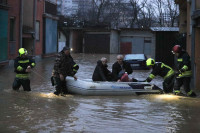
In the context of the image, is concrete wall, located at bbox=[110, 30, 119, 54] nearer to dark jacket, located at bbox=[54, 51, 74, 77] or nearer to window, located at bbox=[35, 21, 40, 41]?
window, located at bbox=[35, 21, 40, 41]

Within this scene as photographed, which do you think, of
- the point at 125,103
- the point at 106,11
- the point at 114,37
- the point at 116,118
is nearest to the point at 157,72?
the point at 125,103

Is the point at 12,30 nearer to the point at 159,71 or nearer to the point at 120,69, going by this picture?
the point at 120,69

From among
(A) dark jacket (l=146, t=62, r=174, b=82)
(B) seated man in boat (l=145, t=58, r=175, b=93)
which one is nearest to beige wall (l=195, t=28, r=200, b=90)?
(B) seated man in boat (l=145, t=58, r=175, b=93)

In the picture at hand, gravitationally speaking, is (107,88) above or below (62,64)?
below

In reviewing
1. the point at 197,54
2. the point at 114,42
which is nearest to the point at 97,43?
the point at 114,42

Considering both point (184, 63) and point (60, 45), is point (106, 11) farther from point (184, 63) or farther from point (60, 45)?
point (184, 63)

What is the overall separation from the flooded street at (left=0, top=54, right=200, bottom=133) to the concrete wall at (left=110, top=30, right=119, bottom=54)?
38.1m

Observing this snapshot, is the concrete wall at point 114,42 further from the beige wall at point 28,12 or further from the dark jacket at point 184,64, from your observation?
the dark jacket at point 184,64

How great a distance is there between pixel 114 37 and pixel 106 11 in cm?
2808

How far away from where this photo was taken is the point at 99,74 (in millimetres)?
13977

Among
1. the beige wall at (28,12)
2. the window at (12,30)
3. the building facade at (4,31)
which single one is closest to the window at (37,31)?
the beige wall at (28,12)

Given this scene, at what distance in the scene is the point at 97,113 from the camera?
10.3 metres

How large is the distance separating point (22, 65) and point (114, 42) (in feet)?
129

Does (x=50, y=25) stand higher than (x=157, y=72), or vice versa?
(x=50, y=25)
